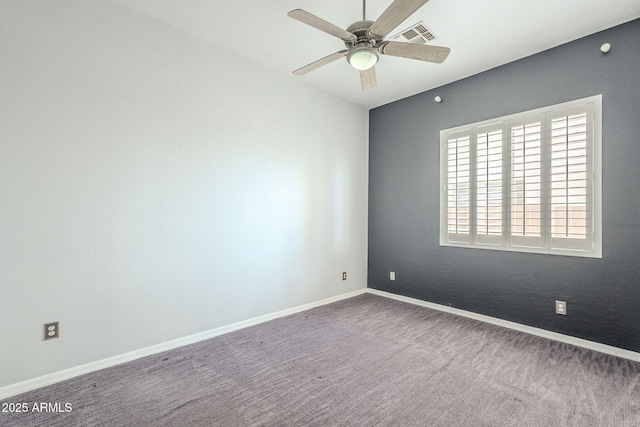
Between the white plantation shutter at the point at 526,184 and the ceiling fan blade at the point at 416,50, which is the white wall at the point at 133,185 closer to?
the ceiling fan blade at the point at 416,50

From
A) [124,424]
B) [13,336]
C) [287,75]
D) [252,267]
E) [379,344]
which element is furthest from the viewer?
[287,75]

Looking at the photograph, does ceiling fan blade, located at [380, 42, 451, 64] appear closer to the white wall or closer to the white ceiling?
the white ceiling

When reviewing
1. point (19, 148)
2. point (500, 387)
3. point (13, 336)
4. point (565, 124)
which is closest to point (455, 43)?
point (565, 124)

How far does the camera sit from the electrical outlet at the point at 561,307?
278cm

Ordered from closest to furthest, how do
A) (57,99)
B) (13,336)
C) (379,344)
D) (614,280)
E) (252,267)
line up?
(13,336) → (57,99) → (614,280) → (379,344) → (252,267)

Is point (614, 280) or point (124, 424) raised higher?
point (614, 280)

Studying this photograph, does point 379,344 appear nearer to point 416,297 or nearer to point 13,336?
point 416,297

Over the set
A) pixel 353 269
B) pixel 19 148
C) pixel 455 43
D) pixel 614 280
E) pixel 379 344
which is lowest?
pixel 379 344

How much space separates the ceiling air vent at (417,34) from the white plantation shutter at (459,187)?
131 cm

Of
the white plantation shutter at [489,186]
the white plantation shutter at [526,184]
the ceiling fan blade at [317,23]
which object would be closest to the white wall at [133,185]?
the ceiling fan blade at [317,23]

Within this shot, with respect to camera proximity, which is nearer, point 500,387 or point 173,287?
point 500,387

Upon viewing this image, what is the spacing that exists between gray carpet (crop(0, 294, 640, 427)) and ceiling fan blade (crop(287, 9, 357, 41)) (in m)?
2.36

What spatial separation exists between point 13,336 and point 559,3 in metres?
4.59

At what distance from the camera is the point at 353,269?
14.4 feet
